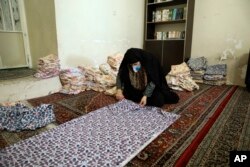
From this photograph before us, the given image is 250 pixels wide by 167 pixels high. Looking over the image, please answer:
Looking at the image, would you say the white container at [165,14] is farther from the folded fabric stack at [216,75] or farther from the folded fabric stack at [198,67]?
the folded fabric stack at [216,75]

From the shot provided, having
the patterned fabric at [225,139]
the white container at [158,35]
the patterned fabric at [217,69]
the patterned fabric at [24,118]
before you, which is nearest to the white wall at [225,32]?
the patterned fabric at [217,69]

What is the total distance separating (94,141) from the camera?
1301mm

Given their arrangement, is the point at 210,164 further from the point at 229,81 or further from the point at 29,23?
the point at 29,23

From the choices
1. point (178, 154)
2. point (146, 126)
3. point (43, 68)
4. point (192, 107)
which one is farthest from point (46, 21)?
point (178, 154)

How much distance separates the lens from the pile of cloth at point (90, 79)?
105 inches

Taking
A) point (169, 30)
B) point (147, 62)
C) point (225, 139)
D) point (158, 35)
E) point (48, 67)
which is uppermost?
point (169, 30)

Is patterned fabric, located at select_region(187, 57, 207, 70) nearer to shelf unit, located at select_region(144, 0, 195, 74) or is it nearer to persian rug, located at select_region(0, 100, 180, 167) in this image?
shelf unit, located at select_region(144, 0, 195, 74)

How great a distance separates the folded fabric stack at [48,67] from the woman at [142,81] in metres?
1.13

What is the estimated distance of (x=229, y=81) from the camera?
340cm

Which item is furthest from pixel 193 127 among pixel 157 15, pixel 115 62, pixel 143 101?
pixel 157 15

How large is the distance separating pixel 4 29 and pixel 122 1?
220cm

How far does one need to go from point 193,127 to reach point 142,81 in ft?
2.43

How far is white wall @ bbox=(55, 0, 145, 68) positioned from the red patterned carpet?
80 centimetres

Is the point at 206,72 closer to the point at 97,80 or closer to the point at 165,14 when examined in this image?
the point at 165,14
